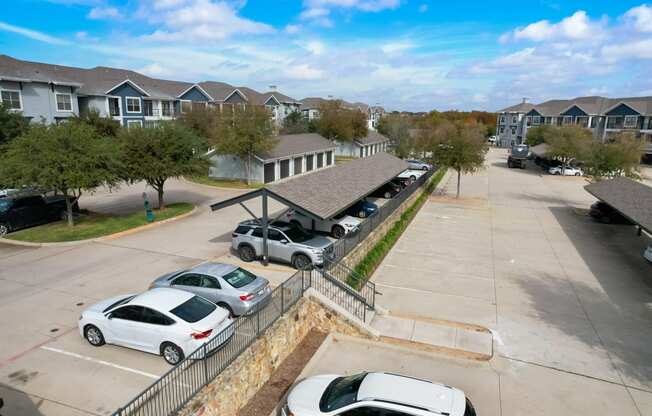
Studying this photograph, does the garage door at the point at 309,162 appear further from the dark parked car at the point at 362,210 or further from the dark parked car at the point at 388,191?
the dark parked car at the point at 362,210

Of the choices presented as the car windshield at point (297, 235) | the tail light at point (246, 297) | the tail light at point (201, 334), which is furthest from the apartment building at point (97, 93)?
the tail light at point (201, 334)

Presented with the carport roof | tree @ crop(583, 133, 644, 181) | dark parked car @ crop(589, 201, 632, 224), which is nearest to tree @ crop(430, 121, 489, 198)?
the carport roof

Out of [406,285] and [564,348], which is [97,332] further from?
[564,348]

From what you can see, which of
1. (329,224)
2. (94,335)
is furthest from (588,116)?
(94,335)

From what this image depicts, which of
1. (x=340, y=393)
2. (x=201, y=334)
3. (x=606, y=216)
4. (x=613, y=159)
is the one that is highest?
(x=613, y=159)

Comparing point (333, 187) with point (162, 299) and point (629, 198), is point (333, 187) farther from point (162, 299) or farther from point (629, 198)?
point (629, 198)

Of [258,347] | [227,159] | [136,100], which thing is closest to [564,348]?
[258,347]
